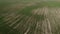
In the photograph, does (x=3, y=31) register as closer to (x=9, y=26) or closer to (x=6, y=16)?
(x=9, y=26)

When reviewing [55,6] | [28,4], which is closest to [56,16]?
[55,6]

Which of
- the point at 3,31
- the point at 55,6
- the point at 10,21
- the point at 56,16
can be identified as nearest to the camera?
the point at 3,31

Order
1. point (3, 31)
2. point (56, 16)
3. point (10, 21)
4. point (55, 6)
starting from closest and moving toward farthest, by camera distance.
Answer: point (3, 31)
point (10, 21)
point (56, 16)
point (55, 6)

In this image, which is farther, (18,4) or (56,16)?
(18,4)

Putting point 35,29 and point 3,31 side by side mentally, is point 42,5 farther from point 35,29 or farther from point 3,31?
point 3,31

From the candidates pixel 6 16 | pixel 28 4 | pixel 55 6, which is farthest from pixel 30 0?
pixel 6 16

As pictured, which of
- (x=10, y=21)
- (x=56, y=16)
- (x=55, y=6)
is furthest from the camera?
(x=55, y=6)
